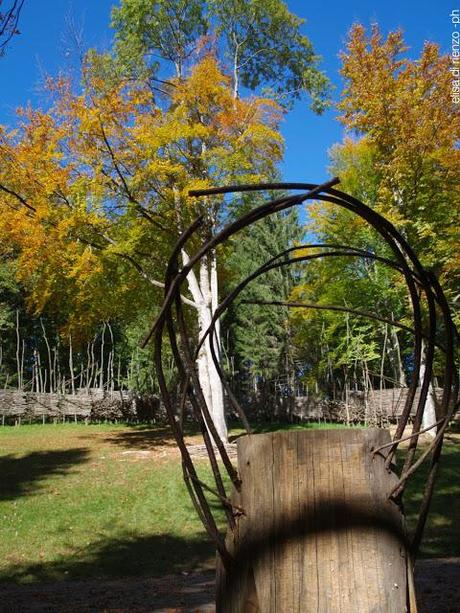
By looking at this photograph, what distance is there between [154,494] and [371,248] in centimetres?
1009

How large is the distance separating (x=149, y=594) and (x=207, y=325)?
8778 millimetres

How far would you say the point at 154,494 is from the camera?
29.1ft

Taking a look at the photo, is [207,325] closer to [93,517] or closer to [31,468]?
[31,468]

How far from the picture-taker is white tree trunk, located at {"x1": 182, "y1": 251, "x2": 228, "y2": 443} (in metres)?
12.9

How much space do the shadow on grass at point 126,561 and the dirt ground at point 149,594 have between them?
1.87 feet

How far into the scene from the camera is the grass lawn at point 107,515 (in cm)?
594

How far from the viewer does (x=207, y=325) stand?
12.7 metres

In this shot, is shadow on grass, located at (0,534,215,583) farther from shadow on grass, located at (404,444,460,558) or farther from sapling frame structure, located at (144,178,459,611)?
sapling frame structure, located at (144,178,459,611)

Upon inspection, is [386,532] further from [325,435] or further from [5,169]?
[5,169]

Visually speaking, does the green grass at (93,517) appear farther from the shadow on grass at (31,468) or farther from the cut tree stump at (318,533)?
the cut tree stump at (318,533)

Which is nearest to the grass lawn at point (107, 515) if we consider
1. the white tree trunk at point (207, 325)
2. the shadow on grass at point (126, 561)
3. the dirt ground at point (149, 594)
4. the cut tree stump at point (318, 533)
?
the shadow on grass at point (126, 561)

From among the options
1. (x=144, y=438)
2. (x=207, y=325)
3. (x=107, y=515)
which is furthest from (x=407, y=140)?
(x=144, y=438)

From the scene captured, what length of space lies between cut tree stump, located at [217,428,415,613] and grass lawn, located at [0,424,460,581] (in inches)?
185

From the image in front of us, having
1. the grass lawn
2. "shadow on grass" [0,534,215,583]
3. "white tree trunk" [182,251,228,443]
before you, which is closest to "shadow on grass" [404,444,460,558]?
the grass lawn
